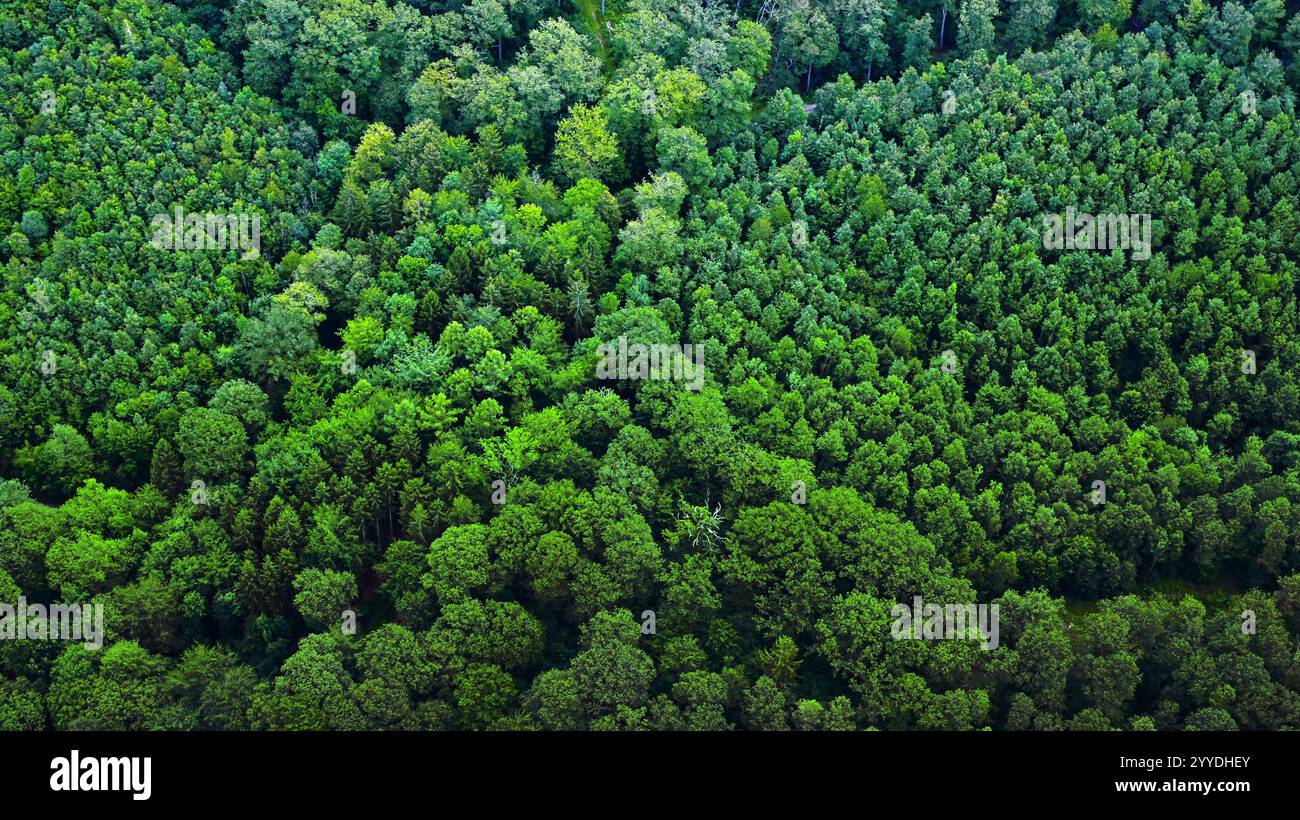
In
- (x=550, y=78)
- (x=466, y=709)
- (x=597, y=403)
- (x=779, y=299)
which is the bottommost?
(x=466, y=709)

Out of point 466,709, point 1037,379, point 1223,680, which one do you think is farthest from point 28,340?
point 1223,680

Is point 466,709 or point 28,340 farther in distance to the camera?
point 28,340

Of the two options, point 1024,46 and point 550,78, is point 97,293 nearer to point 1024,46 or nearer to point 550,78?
point 550,78

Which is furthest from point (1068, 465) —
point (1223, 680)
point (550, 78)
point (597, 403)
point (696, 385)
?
point (550, 78)

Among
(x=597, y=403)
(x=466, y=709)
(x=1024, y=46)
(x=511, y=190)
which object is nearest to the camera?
(x=466, y=709)

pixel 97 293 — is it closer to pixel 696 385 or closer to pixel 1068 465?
pixel 696 385

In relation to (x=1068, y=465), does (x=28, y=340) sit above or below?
above

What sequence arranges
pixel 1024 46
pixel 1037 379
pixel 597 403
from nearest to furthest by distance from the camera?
pixel 597 403, pixel 1037 379, pixel 1024 46
